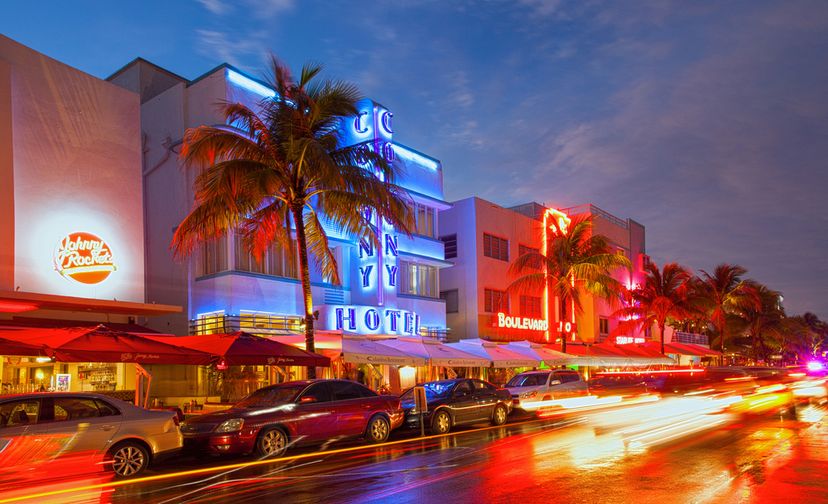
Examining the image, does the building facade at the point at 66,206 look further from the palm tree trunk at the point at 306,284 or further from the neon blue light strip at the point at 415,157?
the neon blue light strip at the point at 415,157

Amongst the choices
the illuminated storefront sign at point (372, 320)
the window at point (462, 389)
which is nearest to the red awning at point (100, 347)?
the window at point (462, 389)

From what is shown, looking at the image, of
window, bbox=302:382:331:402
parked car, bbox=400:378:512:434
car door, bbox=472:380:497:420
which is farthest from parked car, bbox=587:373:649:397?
window, bbox=302:382:331:402

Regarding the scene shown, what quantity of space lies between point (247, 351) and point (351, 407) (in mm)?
2822

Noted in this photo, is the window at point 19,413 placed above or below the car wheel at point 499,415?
above

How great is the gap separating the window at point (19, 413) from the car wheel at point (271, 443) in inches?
164

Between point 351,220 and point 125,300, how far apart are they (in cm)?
730

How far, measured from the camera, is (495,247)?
3822 cm

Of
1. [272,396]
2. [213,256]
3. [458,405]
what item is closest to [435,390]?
[458,405]

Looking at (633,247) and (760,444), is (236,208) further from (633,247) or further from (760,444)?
(633,247)

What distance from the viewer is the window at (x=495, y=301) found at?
36.9 meters

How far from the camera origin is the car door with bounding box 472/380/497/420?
20.0 meters

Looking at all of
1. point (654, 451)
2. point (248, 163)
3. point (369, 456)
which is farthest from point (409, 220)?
point (654, 451)

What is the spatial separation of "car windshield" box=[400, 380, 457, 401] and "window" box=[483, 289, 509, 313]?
16.6m

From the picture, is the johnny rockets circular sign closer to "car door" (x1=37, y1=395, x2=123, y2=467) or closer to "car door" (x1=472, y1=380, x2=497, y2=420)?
"car door" (x1=37, y1=395, x2=123, y2=467)
